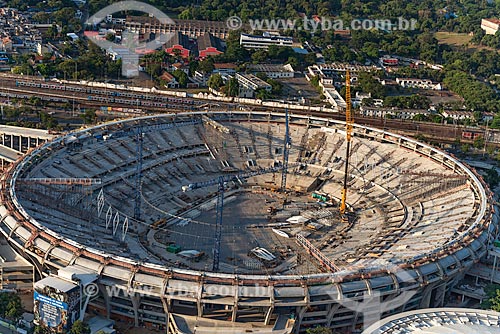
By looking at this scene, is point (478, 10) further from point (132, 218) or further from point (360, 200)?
point (132, 218)

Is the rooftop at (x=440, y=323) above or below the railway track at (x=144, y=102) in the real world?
above

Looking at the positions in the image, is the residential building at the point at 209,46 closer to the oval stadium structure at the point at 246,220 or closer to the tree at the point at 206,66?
the tree at the point at 206,66

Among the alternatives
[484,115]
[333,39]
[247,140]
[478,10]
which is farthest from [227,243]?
[478,10]

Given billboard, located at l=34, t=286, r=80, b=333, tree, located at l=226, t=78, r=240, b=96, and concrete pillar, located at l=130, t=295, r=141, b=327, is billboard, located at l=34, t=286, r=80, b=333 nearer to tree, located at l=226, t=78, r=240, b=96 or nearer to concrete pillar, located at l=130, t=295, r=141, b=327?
concrete pillar, located at l=130, t=295, r=141, b=327

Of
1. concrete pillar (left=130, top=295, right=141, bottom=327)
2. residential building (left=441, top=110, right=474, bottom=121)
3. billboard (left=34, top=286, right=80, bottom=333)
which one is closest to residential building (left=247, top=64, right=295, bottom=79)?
residential building (left=441, top=110, right=474, bottom=121)

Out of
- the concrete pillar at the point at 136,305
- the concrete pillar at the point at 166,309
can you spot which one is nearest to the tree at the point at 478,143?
the concrete pillar at the point at 166,309
